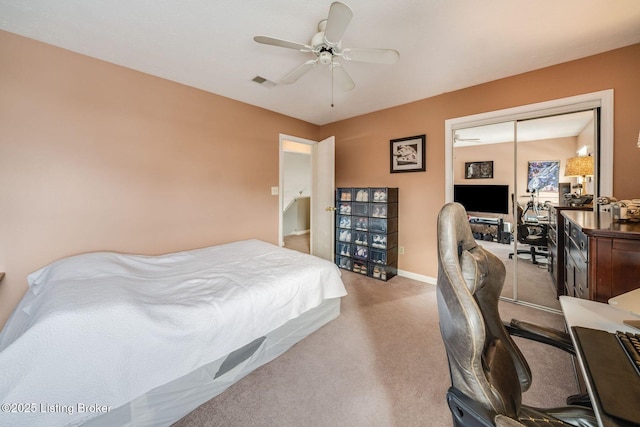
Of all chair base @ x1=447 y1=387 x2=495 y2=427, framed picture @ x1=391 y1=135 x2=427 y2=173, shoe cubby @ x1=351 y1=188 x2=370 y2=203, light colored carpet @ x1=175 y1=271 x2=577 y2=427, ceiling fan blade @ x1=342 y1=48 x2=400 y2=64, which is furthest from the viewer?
shoe cubby @ x1=351 y1=188 x2=370 y2=203

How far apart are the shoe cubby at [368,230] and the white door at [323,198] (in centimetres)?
16

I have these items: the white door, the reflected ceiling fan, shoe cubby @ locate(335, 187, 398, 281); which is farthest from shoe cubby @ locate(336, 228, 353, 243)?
the reflected ceiling fan

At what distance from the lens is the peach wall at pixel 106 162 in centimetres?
196

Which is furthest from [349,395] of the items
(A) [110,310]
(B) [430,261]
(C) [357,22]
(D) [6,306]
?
(D) [6,306]

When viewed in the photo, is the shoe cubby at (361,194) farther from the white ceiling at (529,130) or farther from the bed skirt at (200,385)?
the bed skirt at (200,385)

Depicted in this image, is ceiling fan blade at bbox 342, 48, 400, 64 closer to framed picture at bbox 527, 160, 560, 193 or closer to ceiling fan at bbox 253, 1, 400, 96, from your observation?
ceiling fan at bbox 253, 1, 400, 96

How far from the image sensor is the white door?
154 inches

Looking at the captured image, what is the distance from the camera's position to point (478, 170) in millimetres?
2986

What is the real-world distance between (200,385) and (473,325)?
62.4 inches

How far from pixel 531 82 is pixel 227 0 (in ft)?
9.85

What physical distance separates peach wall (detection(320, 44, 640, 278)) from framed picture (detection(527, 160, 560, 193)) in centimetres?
45

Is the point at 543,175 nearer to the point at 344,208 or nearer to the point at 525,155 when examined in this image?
the point at 525,155

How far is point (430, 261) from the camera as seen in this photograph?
11.1ft

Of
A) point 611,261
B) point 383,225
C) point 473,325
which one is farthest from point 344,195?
point 473,325
